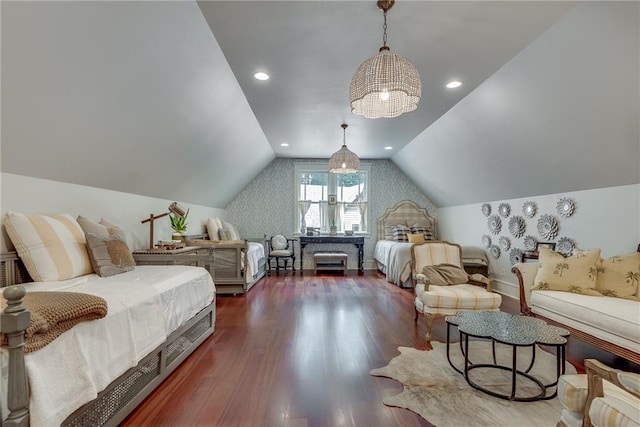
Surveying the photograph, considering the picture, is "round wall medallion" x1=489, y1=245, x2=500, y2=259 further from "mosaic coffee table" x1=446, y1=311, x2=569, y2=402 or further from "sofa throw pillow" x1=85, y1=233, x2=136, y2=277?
"sofa throw pillow" x1=85, y1=233, x2=136, y2=277

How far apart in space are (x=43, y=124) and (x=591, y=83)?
4214 millimetres

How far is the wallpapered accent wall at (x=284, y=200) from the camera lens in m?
7.30

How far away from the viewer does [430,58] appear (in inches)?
111

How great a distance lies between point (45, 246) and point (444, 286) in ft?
11.8

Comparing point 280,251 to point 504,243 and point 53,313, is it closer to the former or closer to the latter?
point 504,243

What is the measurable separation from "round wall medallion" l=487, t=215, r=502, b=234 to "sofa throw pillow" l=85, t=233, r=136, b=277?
17.3 ft

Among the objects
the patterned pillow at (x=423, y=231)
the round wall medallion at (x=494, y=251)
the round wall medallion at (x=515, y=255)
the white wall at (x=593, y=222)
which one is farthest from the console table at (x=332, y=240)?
the round wall medallion at (x=515, y=255)

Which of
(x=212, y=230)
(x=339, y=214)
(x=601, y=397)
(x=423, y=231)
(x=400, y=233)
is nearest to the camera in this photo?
(x=601, y=397)

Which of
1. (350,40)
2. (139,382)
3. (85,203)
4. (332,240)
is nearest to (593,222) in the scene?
(350,40)

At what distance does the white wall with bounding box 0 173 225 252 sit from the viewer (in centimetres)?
224

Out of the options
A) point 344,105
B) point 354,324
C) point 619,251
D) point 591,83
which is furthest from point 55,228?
point 619,251

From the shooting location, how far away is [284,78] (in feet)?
10.6

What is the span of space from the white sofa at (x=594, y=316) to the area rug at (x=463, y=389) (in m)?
0.32

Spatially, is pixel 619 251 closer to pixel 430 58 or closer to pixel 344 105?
pixel 430 58
